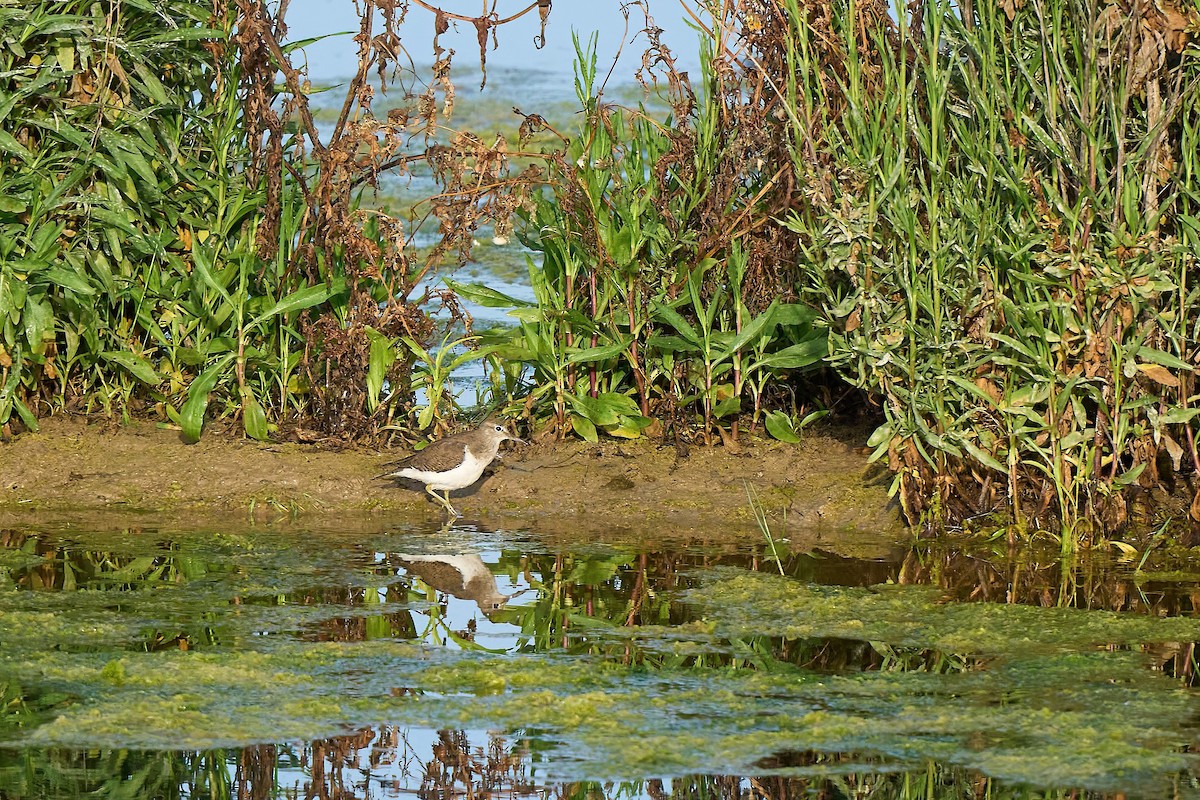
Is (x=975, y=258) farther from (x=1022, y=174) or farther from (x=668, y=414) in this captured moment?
(x=668, y=414)

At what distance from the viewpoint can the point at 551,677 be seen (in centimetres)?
593

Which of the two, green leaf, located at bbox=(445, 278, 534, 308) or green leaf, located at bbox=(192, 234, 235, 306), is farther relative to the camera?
green leaf, located at bbox=(445, 278, 534, 308)

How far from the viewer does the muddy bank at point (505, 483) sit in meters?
8.33

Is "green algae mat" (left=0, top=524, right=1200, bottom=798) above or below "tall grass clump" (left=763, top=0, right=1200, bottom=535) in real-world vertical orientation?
below

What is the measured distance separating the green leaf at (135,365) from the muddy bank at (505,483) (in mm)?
336

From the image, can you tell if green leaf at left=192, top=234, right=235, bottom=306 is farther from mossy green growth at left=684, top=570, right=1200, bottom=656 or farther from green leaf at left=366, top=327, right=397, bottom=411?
mossy green growth at left=684, top=570, right=1200, bottom=656

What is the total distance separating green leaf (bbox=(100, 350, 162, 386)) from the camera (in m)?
8.82

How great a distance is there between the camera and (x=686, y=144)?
339 inches

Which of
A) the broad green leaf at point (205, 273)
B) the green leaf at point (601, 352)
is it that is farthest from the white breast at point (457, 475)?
the broad green leaf at point (205, 273)

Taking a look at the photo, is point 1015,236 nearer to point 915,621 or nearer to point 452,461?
point 915,621

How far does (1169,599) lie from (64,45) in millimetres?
6200

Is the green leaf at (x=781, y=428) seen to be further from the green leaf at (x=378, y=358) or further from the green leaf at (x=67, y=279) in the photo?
the green leaf at (x=67, y=279)

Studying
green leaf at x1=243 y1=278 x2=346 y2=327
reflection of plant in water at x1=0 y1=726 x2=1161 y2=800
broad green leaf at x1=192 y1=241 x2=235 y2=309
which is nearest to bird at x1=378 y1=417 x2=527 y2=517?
green leaf at x1=243 y1=278 x2=346 y2=327

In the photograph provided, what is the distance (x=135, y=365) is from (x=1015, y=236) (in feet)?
15.2
